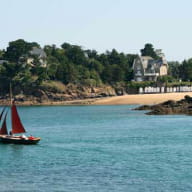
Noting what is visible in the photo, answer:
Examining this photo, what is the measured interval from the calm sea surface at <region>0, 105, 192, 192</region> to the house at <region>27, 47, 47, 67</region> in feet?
253

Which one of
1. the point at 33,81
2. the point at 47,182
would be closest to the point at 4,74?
the point at 33,81

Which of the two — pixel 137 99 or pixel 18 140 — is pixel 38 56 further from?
pixel 18 140

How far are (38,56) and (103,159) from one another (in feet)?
389

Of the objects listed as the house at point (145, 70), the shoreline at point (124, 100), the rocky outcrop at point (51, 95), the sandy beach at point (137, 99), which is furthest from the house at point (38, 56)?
the house at point (145, 70)

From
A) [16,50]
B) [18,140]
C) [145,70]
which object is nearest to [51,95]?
[16,50]

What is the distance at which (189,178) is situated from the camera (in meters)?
49.4

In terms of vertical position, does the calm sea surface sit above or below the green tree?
below

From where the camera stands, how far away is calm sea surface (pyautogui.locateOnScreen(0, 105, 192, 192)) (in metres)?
47.5

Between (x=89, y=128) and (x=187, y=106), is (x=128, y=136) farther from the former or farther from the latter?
(x=187, y=106)

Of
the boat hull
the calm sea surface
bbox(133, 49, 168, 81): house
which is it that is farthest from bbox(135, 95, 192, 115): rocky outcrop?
bbox(133, 49, 168, 81): house

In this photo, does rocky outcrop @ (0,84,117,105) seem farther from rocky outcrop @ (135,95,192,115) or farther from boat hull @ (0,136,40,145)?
boat hull @ (0,136,40,145)

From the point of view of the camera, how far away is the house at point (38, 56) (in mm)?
172788

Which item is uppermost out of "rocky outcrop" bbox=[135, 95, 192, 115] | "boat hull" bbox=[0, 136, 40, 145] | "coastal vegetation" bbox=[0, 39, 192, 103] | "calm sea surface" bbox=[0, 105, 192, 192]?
"coastal vegetation" bbox=[0, 39, 192, 103]

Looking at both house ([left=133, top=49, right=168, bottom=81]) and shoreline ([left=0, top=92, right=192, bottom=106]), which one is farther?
house ([left=133, top=49, right=168, bottom=81])
